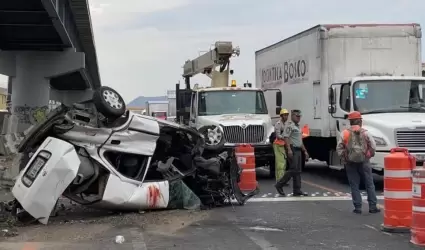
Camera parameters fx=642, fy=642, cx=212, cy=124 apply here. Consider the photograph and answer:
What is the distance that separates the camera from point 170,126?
37.1ft

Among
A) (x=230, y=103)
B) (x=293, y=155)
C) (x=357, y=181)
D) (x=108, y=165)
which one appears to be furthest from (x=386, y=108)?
(x=108, y=165)

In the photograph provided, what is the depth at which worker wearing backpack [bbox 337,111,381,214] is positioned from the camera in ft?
34.8

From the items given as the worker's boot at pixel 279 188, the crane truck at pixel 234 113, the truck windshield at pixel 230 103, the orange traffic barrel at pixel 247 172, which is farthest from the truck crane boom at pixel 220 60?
the worker's boot at pixel 279 188

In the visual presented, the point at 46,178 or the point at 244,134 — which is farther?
the point at 244,134

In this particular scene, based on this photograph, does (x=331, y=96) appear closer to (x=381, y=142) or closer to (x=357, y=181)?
(x=381, y=142)

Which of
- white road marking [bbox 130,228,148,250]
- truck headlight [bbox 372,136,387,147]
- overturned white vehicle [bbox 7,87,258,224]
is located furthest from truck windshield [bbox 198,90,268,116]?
white road marking [bbox 130,228,148,250]

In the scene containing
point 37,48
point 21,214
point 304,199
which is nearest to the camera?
point 21,214

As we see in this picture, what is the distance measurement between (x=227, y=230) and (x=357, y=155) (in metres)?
2.75

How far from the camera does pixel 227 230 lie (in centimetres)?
923

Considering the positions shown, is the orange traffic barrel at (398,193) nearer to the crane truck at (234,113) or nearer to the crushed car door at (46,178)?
the crushed car door at (46,178)

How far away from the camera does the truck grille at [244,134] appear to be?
650 inches

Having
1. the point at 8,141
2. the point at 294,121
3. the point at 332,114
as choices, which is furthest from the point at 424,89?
the point at 8,141

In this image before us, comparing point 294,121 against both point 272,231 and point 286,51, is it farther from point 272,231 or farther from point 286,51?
point 286,51

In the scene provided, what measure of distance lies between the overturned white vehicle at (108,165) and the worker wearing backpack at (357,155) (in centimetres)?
223
